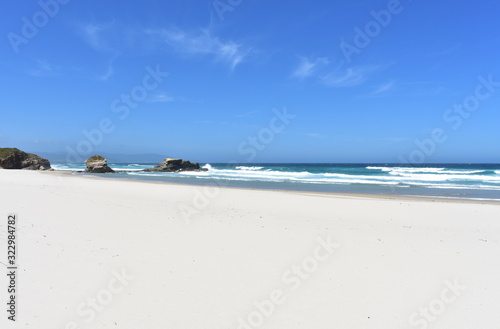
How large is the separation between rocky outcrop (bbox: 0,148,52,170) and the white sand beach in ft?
150

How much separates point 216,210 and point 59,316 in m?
6.68

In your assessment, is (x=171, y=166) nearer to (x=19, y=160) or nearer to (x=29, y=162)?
(x=29, y=162)

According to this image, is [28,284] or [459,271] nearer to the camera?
[28,284]

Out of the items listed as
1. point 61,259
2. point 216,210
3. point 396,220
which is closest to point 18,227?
point 61,259

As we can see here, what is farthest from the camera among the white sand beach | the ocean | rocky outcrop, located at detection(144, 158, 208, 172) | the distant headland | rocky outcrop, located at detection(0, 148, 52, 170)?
rocky outcrop, located at detection(144, 158, 208, 172)

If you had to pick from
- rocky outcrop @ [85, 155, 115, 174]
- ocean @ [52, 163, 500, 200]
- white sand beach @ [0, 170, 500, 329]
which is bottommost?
white sand beach @ [0, 170, 500, 329]

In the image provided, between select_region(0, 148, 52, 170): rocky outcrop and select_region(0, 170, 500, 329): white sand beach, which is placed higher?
select_region(0, 148, 52, 170): rocky outcrop

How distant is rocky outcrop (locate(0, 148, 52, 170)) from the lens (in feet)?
141

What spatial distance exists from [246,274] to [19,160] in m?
54.4

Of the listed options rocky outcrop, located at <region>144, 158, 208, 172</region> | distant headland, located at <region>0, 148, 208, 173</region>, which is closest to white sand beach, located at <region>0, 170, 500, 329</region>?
distant headland, located at <region>0, 148, 208, 173</region>

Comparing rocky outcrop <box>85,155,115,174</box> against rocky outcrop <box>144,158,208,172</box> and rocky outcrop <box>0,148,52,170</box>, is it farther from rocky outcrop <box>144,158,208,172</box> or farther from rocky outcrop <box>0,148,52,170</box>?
rocky outcrop <box>144,158,208,172</box>

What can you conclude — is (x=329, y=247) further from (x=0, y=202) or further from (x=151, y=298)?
(x=0, y=202)

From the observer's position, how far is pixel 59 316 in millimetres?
3084

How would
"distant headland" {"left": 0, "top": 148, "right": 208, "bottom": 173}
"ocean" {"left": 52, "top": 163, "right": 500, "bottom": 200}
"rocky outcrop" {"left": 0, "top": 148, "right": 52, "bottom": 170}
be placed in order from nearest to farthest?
1. "ocean" {"left": 52, "top": 163, "right": 500, "bottom": 200}
2. "rocky outcrop" {"left": 0, "top": 148, "right": 52, "bottom": 170}
3. "distant headland" {"left": 0, "top": 148, "right": 208, "bottom": 173}
